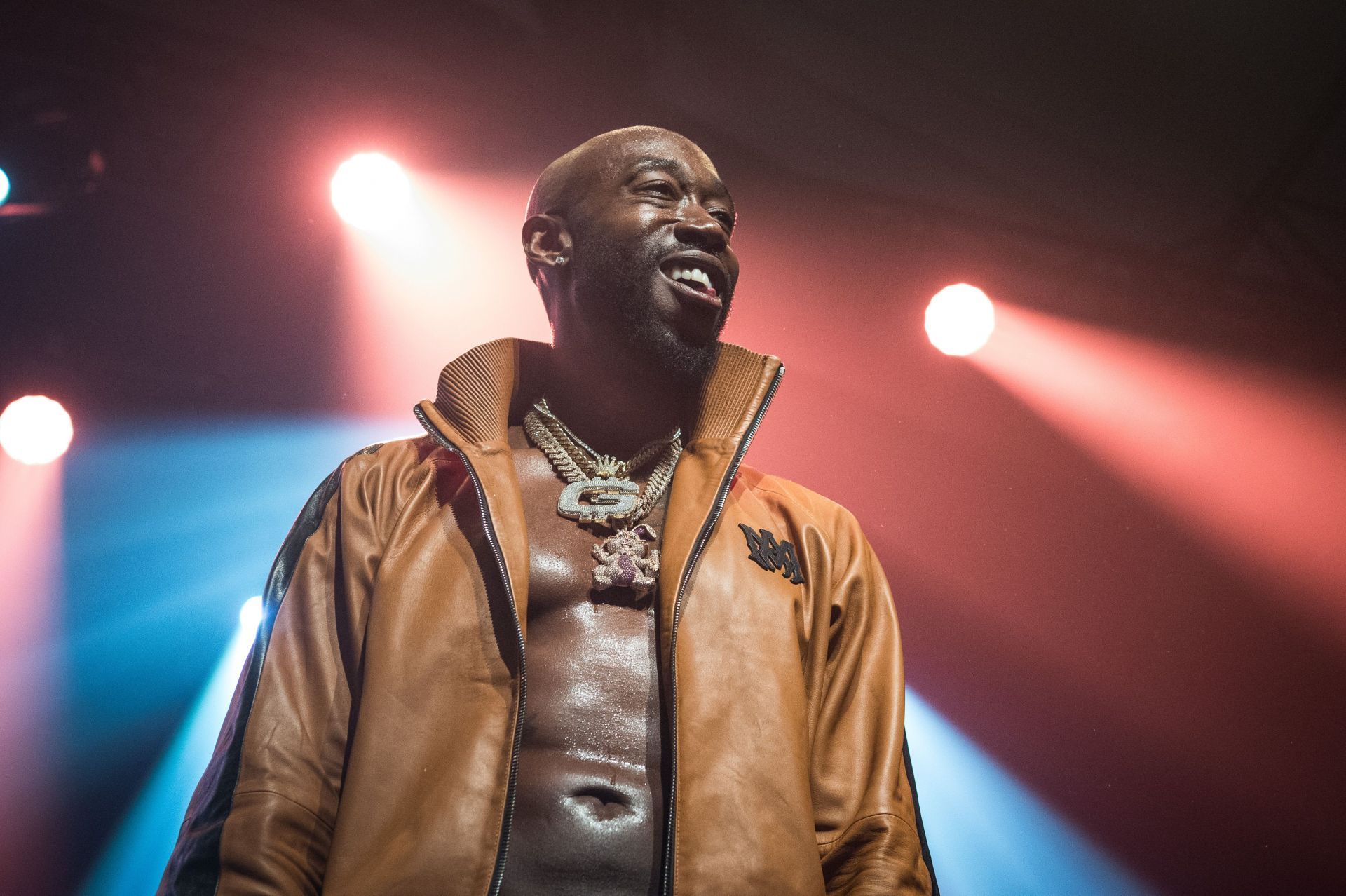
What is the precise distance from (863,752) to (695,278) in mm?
1081

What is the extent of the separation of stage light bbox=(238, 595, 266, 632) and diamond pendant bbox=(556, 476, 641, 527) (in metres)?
1.74

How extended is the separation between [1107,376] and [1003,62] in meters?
1.34

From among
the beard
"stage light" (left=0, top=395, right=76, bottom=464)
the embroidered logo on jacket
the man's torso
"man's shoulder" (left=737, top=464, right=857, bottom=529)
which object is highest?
the beard

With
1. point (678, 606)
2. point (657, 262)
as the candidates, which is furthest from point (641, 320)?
point (678, 606)

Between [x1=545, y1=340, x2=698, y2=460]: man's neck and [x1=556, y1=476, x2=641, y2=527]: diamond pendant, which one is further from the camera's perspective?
[x1=545, y1=340, x2=698, y2=460]: man's neck

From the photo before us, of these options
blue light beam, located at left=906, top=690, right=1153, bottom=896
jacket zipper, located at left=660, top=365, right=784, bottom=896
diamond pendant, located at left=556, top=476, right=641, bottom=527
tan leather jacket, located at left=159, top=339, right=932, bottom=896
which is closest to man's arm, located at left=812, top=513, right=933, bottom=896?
tan leather jacket, located at left=159, top=339, right=932, bottom=896

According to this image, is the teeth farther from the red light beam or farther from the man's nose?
the red light beam

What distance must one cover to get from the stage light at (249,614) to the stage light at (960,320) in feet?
8.87

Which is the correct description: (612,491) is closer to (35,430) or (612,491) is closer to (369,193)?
(369,193)

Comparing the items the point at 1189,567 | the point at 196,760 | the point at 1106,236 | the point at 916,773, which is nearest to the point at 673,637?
the point at 916,773

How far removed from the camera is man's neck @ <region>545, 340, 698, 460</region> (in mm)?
2154

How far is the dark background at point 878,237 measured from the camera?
10.9 ft

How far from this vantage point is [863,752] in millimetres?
1746

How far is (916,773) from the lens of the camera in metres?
3.04
